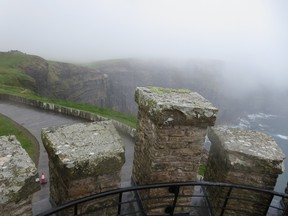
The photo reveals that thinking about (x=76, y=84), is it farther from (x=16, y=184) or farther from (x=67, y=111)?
(x=16, y=184)

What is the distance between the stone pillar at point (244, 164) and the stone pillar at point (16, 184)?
315cm

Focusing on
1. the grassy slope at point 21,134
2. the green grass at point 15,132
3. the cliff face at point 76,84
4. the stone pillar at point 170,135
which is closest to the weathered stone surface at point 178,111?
the stone pillar at point 170,135

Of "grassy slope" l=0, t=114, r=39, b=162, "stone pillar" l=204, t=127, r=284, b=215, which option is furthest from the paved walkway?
"stone pillar" l=204, t=127, r=284, b=215

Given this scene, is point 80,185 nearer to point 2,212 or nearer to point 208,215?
point 2,212

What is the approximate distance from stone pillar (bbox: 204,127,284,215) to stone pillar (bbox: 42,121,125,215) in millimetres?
1986

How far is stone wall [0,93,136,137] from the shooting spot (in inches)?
624

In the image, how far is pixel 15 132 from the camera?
15.4m

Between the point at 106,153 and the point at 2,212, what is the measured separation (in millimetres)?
1620

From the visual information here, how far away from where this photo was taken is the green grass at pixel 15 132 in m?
13.8

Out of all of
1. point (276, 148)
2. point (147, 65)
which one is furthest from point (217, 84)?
point (276, 148)

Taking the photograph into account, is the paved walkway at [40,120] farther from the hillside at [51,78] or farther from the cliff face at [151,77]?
the cliff face at [151,77]

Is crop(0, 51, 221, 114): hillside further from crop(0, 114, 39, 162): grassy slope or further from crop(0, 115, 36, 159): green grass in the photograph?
crop(0, 114, 39, 162): grassy slope

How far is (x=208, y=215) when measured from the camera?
6352 millimetres

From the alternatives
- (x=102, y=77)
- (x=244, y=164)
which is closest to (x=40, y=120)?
(x=244, y=164)
